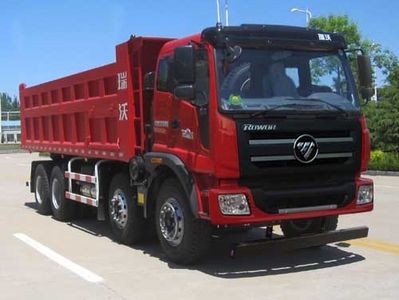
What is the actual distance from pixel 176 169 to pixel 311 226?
2194mm

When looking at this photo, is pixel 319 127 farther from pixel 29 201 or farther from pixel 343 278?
pixel 29 201

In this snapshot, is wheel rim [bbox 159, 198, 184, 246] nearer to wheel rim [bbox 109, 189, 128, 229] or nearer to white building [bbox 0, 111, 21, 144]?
wheel rim [bbox 109, 189, 128, 229]

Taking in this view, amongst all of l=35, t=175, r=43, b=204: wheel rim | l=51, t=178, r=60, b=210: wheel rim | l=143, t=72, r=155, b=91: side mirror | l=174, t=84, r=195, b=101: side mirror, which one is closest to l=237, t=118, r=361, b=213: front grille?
l=174, t=84, r=195, b=101: side mirror

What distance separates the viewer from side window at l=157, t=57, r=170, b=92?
7.97 metres

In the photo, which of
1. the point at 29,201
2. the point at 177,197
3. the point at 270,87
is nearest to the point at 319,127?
the point at 270,87

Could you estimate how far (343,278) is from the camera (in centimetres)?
696

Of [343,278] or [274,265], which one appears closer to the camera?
[343,278]

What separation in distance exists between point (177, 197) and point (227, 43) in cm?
194

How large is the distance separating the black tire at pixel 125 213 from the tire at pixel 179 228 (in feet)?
3.20

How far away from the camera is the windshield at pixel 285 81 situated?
7023mm

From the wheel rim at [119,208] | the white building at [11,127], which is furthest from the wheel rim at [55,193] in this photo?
the white building at [11,127]

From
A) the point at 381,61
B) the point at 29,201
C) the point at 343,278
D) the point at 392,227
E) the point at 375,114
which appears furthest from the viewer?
the point at 381,61

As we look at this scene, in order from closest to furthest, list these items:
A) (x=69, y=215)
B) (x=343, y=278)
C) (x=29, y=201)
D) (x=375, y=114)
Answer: (x=343, y=278) → (x=69, y=215) → (x=29, y=201) → (x=375, y=114)

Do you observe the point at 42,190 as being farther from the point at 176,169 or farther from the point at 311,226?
the point at 311,226
